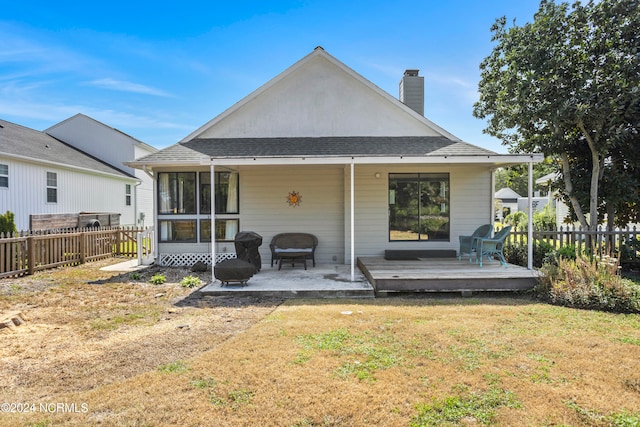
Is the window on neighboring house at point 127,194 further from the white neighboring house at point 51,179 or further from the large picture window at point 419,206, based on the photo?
the large picture window at point 419,206

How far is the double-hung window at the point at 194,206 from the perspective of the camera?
954 centimetres

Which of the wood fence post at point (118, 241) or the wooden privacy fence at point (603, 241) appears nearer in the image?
the wooden privacy fence at point (603, 241)

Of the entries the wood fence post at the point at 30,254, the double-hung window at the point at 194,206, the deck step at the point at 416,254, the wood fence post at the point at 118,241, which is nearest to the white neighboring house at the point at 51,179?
the wood fence post at the point at 118,241

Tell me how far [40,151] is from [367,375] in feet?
58.6

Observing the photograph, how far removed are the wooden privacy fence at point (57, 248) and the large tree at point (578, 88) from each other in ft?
44.5

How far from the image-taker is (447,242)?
9.54 metres

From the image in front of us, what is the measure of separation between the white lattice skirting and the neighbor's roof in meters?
8.11

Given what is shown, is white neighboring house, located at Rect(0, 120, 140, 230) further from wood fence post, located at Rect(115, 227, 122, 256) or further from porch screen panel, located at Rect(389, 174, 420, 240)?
porch screen panel, located at Rect(389, 174, 420, 240)

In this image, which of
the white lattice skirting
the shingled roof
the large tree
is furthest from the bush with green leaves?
the white lattice skirting

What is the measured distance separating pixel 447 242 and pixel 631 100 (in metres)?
5.81

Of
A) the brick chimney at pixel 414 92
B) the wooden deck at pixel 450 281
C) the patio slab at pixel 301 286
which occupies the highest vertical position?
the brick chimney at pixel 414 92

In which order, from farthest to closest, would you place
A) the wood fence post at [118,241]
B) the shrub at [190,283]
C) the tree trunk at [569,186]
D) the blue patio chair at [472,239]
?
the wood fence post at [118,241] → the tree trunk at [569,186] → the blue patio chair at [472,239] → the shrub at [190,283]

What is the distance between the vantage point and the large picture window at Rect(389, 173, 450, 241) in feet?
31.1

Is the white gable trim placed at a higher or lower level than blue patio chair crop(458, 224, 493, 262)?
higher
